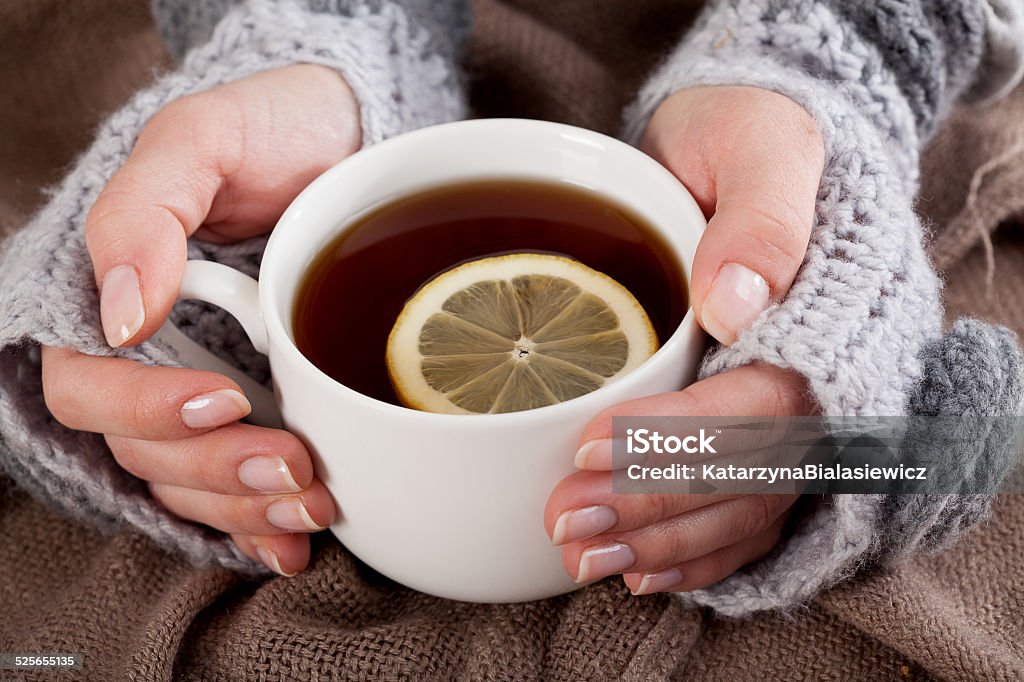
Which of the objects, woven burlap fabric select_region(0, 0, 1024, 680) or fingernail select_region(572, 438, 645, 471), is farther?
woven burlap fabric select_region(0, 0, 1024, 680)

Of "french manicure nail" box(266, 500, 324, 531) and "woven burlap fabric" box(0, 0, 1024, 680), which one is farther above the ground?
"french manicure nail" box(266, 500, 324, 531)

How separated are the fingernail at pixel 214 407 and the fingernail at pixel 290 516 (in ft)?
0.22

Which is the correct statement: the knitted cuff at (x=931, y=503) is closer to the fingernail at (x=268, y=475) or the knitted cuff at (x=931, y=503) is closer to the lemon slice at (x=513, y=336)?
the lemon slice at (x=513, y=336)

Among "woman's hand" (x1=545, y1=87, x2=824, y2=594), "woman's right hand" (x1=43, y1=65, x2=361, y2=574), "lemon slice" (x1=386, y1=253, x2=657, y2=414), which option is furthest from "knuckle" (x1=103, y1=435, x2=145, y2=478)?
"woman's hand" (x1=545, y1=87, x2=824, y2=594)

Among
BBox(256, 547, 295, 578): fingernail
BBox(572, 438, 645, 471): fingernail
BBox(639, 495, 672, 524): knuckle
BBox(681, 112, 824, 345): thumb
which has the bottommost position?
BBox(256, 547, 295, 578): fingernail

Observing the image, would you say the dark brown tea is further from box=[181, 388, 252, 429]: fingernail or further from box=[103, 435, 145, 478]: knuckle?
box=[103, 435, 145, 478]: knuckle

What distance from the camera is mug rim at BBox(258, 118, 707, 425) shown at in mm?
548

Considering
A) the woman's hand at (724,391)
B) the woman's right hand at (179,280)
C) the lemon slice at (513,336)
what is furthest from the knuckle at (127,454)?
the woman's hand at (724,391)

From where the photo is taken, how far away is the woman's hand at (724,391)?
0.59m

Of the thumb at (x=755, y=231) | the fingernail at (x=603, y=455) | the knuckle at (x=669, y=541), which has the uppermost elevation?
the thumb at (x=755, y=231)

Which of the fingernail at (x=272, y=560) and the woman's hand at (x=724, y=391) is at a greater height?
the woman's hand at (x=724, y=391)

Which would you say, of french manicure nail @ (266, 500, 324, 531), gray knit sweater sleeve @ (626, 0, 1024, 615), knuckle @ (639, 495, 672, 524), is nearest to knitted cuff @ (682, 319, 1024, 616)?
gray knit sweater sleeve @ (626, 0, 1024, 615)

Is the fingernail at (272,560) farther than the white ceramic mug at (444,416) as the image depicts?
Yes

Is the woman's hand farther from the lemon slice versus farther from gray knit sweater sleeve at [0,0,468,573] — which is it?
gray knit sweater sleeve at [0,0,468,573]
